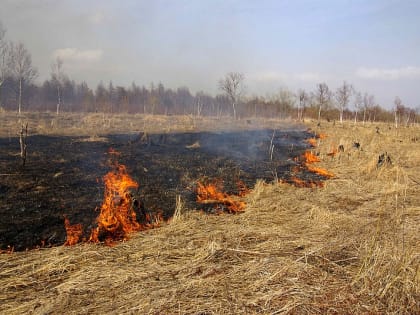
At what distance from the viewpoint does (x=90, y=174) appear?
9.52 metres

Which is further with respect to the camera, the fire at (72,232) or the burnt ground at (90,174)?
the burnt ground at (90,174)

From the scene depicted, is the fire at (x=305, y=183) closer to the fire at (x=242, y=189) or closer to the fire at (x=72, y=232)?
the fire at (x=242, y=189)

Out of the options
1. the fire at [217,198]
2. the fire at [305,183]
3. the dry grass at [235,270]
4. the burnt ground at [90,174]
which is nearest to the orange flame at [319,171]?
the burnt ground at [90,174]

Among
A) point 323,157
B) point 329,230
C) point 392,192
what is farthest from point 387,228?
point 323,157

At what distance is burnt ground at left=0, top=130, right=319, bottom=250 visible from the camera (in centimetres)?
608

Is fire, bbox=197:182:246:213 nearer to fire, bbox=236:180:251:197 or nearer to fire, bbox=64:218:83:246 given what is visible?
fire, bbox=236:180:251:197

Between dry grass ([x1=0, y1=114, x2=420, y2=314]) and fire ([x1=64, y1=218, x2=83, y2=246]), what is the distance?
284mm

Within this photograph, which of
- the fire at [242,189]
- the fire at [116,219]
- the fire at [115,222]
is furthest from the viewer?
the fire at [242,189]

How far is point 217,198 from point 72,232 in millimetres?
3564

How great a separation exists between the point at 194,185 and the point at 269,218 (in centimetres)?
312

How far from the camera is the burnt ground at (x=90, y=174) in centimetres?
608

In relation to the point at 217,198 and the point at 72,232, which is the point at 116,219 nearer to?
the point at 72,232

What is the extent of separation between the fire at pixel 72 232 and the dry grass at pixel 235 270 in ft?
0.93

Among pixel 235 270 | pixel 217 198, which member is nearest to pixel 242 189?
pixel 217 198
